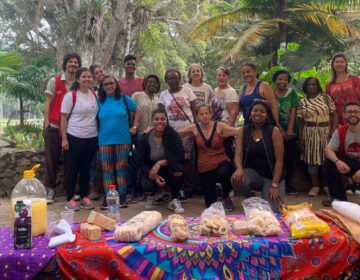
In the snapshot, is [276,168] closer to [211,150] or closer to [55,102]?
[211,150]

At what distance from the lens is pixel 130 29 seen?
1428cm

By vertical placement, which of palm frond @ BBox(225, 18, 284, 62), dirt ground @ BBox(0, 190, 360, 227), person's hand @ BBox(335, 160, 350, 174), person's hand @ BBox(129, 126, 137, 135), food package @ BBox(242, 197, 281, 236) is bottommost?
dirt ground @ BBox(0, 190, 360, 227)

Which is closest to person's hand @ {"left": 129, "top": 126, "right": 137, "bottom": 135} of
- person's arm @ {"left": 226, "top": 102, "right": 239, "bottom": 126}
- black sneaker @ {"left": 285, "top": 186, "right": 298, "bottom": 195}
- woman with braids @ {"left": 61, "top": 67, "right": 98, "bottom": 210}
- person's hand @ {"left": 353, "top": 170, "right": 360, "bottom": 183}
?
woman with braids @ {"left": 61, "top": 67, "right": 98, "bottom": 210}

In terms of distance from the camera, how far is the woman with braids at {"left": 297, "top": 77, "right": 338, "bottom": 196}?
5137 mm

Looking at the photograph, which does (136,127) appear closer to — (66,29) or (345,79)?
(345,79)

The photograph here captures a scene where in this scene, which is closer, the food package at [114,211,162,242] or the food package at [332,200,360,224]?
the food package at [114,211,162,242]

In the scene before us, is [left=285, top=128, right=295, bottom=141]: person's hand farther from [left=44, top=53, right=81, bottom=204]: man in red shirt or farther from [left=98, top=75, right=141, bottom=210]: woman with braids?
[left=44, top=53, right=81, bottom=204]: man in red shirt

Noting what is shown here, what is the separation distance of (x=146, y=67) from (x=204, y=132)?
56.5 feet

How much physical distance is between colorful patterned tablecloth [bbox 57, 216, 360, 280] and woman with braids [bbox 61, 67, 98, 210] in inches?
92.6

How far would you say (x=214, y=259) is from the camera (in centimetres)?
235

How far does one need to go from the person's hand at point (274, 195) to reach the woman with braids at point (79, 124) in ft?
7.90

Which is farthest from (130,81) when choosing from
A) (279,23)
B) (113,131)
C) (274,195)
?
(279,23)

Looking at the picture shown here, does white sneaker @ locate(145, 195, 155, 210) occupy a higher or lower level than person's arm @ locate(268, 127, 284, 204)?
lower

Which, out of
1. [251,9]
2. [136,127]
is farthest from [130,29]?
[136,127]
